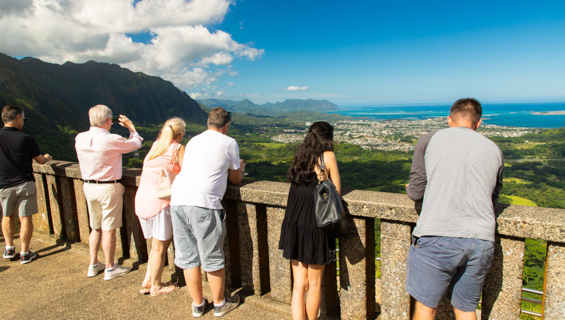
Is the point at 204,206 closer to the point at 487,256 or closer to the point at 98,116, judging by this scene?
the point at 98,116

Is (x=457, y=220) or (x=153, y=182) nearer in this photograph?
(x=457, y=220)

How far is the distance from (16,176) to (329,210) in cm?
448

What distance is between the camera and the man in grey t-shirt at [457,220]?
213 centimetres

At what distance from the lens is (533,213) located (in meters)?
2.24

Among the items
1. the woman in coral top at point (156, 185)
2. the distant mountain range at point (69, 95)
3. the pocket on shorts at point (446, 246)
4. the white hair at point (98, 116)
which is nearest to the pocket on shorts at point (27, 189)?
the white hair at point (98, 116)

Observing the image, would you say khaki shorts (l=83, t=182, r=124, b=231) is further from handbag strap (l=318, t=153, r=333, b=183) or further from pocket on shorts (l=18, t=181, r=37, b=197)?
handbag strap (l=318, t=153, r=333, b=183)

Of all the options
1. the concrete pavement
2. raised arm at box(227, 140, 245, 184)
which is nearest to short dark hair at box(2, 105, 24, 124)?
the concrete pavement

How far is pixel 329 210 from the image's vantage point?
2.47 meters

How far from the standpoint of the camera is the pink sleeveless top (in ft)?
10.8

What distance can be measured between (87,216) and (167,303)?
2.28 m

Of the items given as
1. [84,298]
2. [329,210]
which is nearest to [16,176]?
[84,298]

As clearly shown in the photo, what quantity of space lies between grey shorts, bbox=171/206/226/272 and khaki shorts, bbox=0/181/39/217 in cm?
294

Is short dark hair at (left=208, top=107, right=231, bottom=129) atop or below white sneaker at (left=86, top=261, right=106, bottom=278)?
atop

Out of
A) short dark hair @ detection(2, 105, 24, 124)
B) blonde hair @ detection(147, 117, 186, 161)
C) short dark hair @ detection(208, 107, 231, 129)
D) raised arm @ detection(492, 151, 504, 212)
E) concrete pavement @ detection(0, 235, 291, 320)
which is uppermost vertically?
short dark hair @ detection(2, 105, 24, 124)
